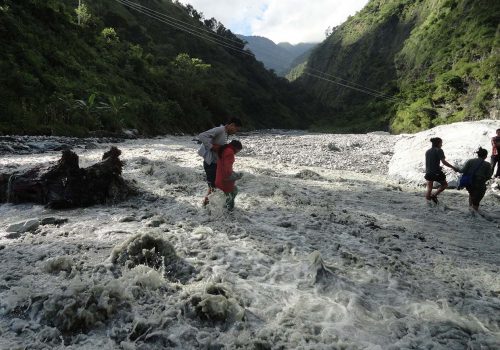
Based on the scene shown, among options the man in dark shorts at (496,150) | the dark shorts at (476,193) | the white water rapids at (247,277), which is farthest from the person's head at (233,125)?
the man in dark shorts at (496,150)

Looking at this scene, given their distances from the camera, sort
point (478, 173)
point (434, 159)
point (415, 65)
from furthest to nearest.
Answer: point (415, 65)
point (434, 159)
point (478, 173)

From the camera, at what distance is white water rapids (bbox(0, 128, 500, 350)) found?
4.06 metres

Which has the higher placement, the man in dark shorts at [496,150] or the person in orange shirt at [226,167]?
the man in dark shorts at [496,150]

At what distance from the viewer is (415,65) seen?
80.3 m

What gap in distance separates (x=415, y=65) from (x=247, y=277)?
283 feet

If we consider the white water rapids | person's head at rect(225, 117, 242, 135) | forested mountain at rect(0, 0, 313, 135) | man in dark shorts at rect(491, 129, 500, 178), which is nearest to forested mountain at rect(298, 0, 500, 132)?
forested mountain at rect(0, 0, 313, 135)

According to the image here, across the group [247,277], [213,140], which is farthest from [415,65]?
[247,277]

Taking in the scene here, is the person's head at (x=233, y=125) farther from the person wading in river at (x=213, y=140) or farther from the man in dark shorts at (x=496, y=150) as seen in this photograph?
the man in dark shorts at (x=496, y=150)

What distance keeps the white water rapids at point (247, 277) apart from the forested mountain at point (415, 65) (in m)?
45.2

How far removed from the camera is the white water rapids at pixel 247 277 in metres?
4.06

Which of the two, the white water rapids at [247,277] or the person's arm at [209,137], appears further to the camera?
the person's arm at [209,137]

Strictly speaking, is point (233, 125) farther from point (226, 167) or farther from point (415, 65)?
point (415, 65)

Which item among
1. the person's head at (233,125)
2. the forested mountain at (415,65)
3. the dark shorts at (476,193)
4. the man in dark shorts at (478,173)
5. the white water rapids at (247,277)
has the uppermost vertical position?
the forested mountain at (415,65)

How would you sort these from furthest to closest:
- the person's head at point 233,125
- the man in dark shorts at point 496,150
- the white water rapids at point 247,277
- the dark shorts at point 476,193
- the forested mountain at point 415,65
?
the forested mountain at point 415,65 < the man in dark shorts at point 496,150 < the dark shorts at point 476,193 < the person's head at point 233,125 < the white water rapids at point 247,277
